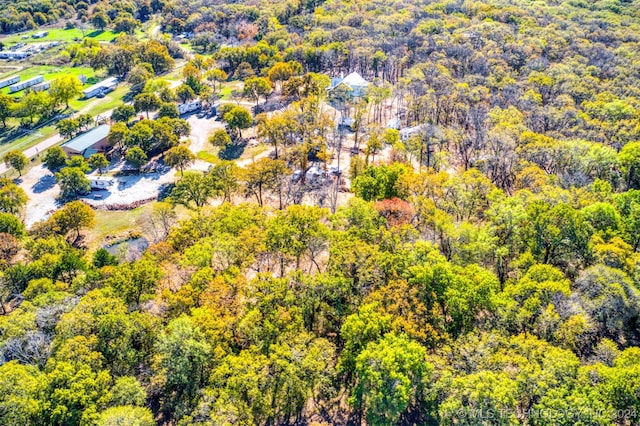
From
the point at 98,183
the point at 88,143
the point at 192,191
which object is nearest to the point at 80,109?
the point at 88,143

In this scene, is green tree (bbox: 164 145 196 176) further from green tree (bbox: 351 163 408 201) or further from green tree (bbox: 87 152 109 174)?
green tree (bbox: 351 163 408 201)

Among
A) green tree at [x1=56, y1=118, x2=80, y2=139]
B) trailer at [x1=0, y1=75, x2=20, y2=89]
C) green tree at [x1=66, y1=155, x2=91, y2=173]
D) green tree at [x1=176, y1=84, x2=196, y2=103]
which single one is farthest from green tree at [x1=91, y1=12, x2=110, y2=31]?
green tree at [x1=66, y1=155, x2=91, y2=173]

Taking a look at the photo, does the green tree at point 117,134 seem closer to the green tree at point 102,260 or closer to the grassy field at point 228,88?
the grassy field at point 228,88

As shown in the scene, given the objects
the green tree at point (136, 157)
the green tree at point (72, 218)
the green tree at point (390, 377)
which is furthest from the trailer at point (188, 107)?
the green tree at point (390, 377)

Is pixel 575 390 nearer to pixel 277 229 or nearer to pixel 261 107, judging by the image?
pixel 277 229

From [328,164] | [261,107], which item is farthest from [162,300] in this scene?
[261,107]

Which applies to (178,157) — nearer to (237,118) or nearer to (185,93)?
(237,118)
